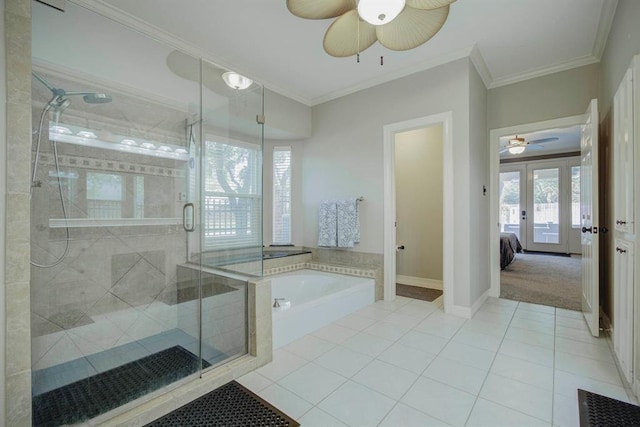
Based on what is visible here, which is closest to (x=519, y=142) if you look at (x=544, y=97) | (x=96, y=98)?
(x=544, y=97)

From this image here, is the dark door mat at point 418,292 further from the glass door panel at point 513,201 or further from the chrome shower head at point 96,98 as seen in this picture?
the glass door panel at point 513,201

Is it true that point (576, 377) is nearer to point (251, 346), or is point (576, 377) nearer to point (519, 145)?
→ point (251, 346)

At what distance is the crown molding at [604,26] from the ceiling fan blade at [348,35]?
1900mm

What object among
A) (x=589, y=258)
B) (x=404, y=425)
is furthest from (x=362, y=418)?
(x=589, y=258)

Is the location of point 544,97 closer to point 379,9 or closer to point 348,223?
point 348,223

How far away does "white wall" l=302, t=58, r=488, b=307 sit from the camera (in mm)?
2945

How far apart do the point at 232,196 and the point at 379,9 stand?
1.63 meters

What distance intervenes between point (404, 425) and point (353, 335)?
1.08m

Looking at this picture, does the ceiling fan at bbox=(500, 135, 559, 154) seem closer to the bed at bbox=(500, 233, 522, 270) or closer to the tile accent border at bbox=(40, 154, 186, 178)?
the bed at bbox=(500, 233, 522, 270)

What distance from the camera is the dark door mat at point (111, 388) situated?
1.40 meters

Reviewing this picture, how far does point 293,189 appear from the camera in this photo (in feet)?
14.1

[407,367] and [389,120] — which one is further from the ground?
[389,120]

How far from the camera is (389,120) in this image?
345 centimetres

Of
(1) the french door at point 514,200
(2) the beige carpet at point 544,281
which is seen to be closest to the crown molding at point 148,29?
(2) the beige carpet at point 544,281
